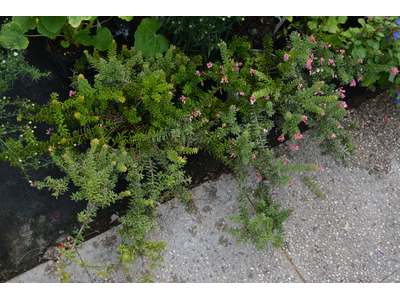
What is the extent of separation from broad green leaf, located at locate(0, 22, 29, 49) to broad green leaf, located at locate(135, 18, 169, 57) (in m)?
0.82

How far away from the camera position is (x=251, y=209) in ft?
8.82

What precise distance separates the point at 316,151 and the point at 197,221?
1.29 metres

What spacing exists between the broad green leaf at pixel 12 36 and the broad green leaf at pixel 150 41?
2.68 feet

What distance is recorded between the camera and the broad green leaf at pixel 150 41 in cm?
237

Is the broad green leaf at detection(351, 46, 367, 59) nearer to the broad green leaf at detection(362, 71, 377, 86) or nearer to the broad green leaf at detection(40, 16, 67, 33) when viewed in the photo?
the broad green leaf at detection(362, 71, 377, 86)

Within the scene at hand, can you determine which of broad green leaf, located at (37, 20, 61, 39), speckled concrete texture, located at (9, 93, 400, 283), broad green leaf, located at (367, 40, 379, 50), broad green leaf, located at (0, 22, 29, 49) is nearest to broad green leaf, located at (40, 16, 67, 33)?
broad green leaf, located at (37, 20, 61, 39)

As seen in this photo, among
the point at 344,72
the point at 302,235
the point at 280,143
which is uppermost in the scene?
the point at 344,72

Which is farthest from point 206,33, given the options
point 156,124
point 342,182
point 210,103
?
point 342,182

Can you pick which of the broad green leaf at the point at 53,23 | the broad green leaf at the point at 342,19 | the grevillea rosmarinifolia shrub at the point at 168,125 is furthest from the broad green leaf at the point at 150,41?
the broad green leaf at the point at 342,19

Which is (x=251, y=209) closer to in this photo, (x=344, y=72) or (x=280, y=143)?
(x=280, y=143)

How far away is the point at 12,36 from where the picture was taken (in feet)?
7.29

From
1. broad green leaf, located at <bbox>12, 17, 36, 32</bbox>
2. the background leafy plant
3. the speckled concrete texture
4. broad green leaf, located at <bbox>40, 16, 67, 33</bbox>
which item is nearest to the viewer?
broad green leaf, located at <bbox>40, 16, 67, 33</bbox>

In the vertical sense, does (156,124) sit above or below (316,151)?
above

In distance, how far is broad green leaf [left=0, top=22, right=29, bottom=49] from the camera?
7.17 feet
